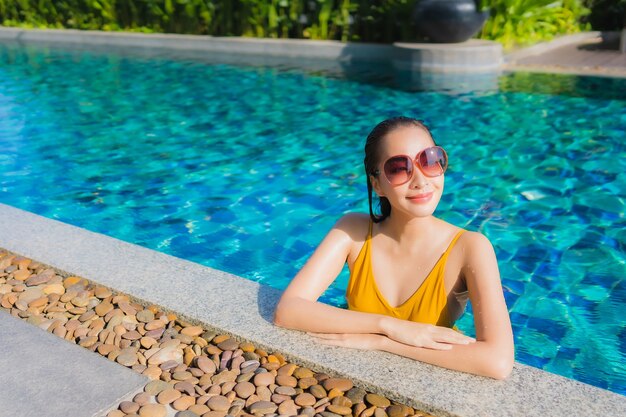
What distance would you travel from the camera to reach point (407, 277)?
3061 millimetres

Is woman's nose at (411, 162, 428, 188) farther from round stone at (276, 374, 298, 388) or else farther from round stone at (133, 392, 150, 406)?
round stone at (133, 392, 150, 406)

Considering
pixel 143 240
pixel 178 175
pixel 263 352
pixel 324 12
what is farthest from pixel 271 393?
pixel 324 12

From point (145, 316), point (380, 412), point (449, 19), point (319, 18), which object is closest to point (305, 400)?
point (380, 412)

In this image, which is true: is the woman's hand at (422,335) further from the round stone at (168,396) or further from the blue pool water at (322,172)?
the blue pool water at (322,172)

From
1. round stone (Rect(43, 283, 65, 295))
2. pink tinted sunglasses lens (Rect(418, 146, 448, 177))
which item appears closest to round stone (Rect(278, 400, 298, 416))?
pink tinted sunglasses lens (Rect(418, 146, 448, 177))

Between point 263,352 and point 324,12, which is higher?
point 324,12

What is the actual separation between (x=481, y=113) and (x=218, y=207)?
14.6 feet

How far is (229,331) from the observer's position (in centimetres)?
326

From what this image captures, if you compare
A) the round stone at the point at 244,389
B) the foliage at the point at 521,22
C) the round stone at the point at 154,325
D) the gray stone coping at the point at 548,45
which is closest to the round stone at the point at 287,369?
the round stone at the point at 244,389

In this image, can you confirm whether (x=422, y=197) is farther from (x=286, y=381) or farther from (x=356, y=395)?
(x=286, y=381)

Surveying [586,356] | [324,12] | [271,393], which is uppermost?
[324,12]

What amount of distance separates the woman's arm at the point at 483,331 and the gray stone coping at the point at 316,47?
9.43m

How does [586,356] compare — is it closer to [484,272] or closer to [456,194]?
[484,272]

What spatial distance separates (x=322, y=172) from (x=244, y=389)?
453 cm
